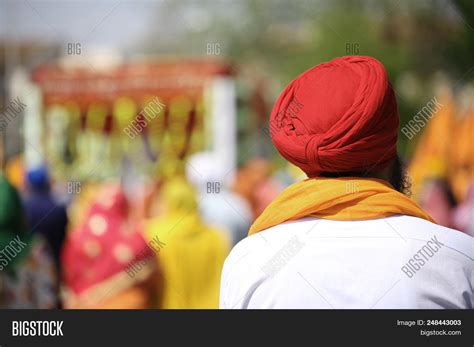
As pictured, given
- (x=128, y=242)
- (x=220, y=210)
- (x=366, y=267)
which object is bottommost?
(x=366, y=267)

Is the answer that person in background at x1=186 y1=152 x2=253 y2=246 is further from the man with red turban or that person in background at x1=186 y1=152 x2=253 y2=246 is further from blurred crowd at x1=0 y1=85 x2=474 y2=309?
the man with red turban

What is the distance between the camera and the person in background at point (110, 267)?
393 centimetres

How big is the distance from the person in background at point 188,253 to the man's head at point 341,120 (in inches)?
109

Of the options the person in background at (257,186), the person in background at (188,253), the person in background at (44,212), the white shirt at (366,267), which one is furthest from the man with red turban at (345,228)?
the person in background at (257,186)

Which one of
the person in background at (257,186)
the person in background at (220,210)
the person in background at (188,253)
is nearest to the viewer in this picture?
the person in background at (188,253)

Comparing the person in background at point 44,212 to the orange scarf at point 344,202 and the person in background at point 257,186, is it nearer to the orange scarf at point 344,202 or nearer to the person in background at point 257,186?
the person in background at point 257,186

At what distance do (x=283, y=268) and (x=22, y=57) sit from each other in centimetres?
1817

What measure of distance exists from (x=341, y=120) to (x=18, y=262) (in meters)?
2.60

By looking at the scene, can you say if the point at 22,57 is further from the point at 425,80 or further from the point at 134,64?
the point at 425,80

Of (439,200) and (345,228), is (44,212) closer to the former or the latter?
(439,200)

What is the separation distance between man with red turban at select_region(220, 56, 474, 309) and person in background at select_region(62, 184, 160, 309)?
231 cm

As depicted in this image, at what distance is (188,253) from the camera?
461 centimetres

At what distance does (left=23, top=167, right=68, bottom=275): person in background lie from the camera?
5441 mm

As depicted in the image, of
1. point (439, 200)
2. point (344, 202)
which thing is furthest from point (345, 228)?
point (439, 200)
